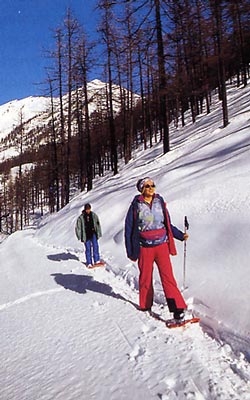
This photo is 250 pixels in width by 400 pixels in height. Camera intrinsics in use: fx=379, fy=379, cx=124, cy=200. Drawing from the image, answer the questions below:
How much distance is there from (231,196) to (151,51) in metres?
11.7

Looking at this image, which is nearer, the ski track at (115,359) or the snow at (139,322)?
the ski track at (115,359)

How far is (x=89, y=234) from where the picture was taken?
33.1ft

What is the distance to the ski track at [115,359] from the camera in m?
3.49

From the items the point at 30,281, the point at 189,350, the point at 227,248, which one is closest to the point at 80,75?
the point at 30,281

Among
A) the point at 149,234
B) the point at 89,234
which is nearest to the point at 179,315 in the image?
the point at 149,234

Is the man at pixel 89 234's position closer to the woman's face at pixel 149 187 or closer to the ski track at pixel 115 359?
the ski track at pixel 115 359

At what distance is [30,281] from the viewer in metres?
9.09

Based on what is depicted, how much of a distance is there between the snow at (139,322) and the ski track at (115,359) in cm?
1

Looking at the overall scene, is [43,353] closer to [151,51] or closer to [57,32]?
[151,51]

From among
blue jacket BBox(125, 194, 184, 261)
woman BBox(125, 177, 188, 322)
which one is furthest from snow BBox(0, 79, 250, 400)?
blue jacket BBox(125, 194, 184, 261)

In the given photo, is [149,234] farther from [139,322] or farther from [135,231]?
[139,322]

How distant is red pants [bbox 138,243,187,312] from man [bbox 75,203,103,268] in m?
4.38

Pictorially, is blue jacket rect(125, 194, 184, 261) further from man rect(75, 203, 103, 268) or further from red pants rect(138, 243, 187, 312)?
man rect(75, 203, 103, 268)

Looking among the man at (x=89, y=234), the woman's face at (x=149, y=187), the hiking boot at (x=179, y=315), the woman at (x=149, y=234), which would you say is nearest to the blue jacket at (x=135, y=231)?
the woman at (x=149, y=234)
